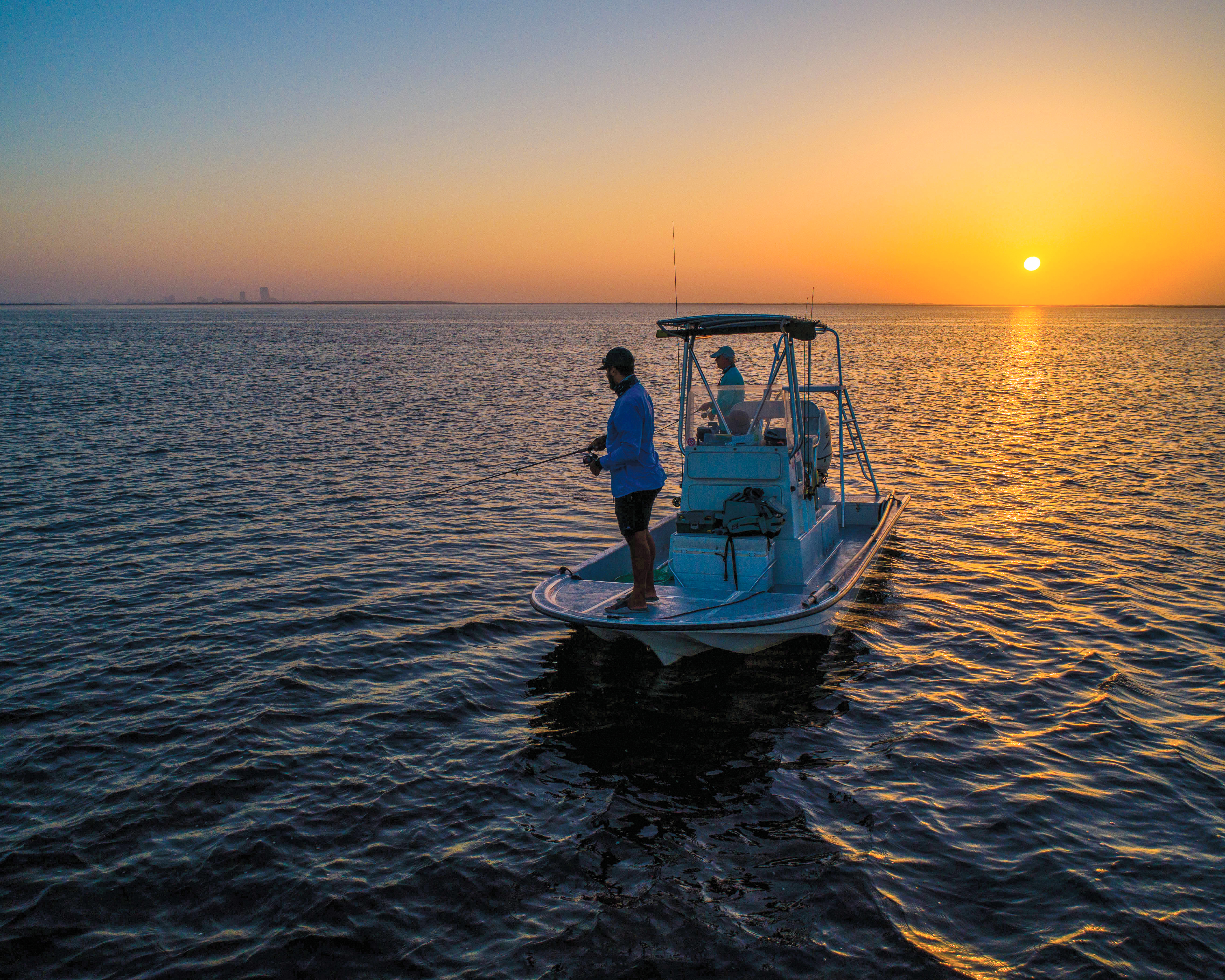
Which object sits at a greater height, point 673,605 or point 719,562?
point 719,562

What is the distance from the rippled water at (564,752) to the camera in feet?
15.1

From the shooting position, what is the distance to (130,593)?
10.0 m

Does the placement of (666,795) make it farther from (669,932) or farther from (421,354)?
(421,354)

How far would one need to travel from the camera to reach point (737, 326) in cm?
898

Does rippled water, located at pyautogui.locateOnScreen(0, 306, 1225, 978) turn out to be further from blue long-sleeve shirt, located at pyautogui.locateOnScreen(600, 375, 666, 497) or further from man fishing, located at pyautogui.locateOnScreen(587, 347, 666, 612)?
blue long-sleeve shirt, located at pyautogui.locateOnScreen(600, 375, 666, 497)

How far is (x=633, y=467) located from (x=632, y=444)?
0.25 metres

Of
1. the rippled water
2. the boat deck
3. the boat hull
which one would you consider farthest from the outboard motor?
the boat deck

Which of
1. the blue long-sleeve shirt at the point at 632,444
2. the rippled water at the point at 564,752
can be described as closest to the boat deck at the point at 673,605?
the rippled water at the point at 564,752

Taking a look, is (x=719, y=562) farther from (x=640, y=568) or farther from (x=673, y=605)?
(x=640, y=568)

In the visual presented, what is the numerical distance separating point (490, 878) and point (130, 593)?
24.0 feet

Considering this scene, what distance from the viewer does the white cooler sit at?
8.30 meters

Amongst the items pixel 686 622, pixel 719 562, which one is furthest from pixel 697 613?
pixel 719 562

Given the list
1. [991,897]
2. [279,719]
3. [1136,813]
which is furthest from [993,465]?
[279,719]

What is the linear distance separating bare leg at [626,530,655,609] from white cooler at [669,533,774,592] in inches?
31.3
